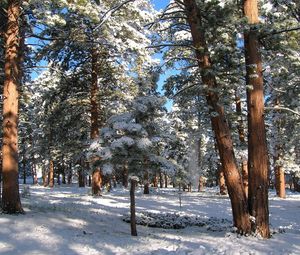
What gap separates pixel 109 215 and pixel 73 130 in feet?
38.4

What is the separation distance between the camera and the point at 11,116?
44.4 feet

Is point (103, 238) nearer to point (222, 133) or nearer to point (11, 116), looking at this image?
point (222, 133)

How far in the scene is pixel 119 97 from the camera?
23391mm

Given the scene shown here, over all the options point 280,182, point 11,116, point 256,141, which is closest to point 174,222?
point 256,141

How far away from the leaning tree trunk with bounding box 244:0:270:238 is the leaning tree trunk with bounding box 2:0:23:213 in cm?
713

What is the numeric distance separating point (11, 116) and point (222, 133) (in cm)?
672

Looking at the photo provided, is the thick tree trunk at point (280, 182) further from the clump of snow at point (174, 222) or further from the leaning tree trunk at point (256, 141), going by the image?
the leaning tree trunk at point (256, 141)

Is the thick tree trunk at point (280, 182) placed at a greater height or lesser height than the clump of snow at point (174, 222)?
greater

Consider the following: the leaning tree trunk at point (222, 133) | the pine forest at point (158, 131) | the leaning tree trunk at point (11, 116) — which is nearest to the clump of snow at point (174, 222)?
the pine forest at point (158, 131)

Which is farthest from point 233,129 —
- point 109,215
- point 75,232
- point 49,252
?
point 49,252

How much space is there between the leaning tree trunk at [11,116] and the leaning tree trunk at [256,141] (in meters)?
7.13

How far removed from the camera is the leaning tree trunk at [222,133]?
11750 mm

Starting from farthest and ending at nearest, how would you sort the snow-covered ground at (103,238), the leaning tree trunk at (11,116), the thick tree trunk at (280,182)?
the thick tree trunk at (280,182) < the leaning tree trunk at (11,116) < the snow-covered ground at (103,238)

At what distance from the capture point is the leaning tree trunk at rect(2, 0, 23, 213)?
13.1 m
